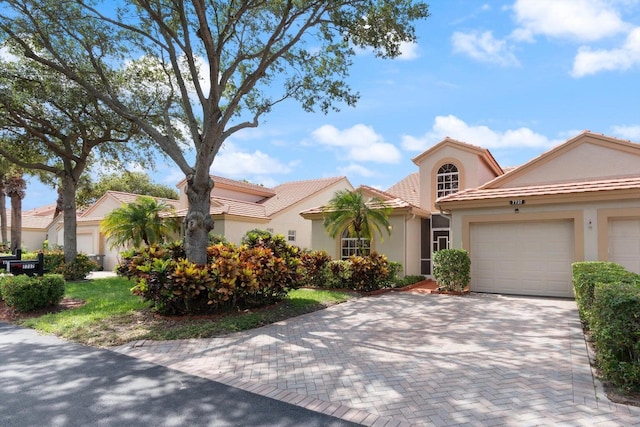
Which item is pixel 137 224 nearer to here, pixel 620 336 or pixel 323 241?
pixel 323 241

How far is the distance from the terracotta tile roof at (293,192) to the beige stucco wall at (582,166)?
512 inches

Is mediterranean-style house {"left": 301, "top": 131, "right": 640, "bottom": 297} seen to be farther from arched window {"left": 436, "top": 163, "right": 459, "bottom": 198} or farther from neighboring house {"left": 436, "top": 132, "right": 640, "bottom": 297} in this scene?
arched window {"left": 436, "top": 163, "right": 459, "bottom": 198}

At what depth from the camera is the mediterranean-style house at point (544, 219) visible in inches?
449

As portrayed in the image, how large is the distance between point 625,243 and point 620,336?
8765 millimetres

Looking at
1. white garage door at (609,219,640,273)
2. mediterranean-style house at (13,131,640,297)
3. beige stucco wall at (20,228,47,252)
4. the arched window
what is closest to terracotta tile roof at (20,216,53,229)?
beige stucco wall at (20,228,47,252)

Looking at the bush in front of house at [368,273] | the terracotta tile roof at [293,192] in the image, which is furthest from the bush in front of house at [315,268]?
the terracotta tile roof at [293,192]

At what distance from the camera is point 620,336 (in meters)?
4.42

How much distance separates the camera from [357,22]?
37.2 ft

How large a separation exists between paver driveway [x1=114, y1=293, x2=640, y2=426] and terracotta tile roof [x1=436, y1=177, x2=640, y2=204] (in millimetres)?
4400

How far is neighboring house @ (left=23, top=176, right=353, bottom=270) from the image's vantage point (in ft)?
71.7

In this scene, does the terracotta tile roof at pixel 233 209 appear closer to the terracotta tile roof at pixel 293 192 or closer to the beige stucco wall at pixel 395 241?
the terracotta tile roof at pixel 293 192

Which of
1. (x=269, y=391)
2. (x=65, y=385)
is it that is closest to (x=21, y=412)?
(x=65, y=385)

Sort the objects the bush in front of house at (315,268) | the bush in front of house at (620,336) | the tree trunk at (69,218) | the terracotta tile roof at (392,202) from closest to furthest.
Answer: the bush in front of house at (620,336), the bush in front of house at (315,268), the terracotta tile roof at (392,202), the tree trunk at (69,218)

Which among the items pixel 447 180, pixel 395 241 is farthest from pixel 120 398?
pixel 447 180
